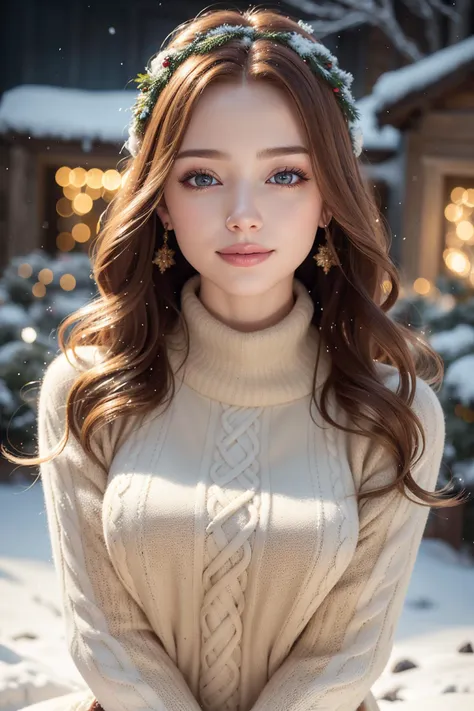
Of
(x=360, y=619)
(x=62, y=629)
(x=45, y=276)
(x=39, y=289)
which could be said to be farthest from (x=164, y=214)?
(x=45, y=276)

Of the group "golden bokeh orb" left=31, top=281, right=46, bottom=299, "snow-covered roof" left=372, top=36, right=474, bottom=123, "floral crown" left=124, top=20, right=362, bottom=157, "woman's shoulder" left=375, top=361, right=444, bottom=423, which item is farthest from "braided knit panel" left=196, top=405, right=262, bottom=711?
"snow-covered roof" left=372, top=36, right=474, bottom=123

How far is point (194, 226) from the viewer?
191 cm

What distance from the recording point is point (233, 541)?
1.84 m

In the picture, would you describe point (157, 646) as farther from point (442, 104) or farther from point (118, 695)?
point (442, 104)

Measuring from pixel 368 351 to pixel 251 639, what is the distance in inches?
26.9

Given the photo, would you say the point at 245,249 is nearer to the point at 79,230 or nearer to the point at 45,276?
the point at 45,276

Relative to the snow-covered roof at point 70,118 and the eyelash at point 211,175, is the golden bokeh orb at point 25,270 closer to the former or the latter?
the snow-covered roof at point 70,118

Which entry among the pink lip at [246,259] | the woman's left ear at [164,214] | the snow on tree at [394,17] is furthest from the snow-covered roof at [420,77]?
the pink lip at [246,259]

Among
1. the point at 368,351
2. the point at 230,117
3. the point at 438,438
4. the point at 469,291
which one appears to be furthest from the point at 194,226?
the point at 469,291

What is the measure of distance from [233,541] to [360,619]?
0.31m

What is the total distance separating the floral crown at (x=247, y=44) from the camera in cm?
190

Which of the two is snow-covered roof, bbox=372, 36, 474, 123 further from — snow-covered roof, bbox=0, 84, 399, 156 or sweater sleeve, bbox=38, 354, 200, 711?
sweater sleeve, bbox=38, 354, 200, 711

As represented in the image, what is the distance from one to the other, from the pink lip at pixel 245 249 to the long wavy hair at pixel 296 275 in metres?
0.17

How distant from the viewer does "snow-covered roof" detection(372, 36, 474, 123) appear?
608 centimetres
